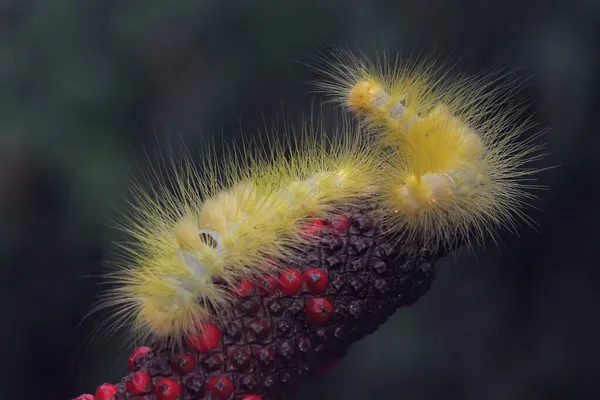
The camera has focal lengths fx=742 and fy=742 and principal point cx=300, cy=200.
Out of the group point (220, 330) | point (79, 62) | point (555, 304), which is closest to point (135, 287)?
point (220, 330)

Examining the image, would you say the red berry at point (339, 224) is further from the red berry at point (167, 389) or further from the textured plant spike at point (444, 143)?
the red berry at point (167, 389)

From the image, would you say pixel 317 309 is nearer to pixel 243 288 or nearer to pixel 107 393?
pixel 243 288

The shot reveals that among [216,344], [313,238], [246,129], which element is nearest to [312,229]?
[313,238]

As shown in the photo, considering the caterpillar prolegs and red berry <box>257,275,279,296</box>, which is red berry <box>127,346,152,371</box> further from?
red berry <box>257,275,279,296</box>

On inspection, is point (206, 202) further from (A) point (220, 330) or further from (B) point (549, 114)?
(B) point (549, 114)

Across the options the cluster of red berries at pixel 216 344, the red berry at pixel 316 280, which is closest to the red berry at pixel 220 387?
the cluster of red berries at pixel 216 344
